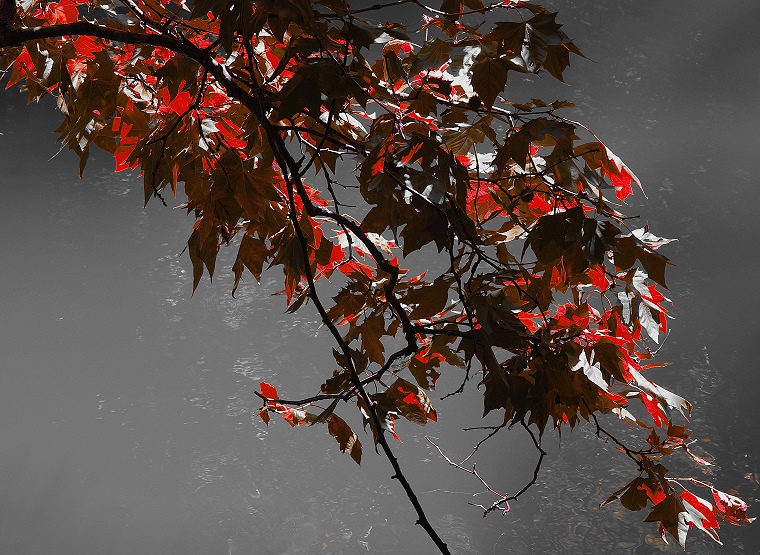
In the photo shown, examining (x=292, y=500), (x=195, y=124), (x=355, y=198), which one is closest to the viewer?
(x=195, y=124)

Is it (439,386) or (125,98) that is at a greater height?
(125,98)

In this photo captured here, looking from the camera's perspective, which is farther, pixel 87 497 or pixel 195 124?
pixel 87 497

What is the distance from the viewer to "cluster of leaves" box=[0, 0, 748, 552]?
1.14ft

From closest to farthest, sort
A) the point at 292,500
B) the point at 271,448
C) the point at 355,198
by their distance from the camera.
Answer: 1. the point at 292,500
2. the point at 271,448
3. the point at 355,198

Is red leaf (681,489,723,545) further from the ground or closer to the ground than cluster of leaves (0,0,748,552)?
closer to the ground

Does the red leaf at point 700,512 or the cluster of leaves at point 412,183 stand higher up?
the cluster of leaves at point 412,183

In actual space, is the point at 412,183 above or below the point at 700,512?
above

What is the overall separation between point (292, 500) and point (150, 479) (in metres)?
0.37

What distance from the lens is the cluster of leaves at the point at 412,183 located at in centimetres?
35

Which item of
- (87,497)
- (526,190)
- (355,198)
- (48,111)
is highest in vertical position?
(526,190)

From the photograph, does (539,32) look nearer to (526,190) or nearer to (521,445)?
(526,190)

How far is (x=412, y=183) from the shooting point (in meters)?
0.36

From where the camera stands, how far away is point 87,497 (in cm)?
192

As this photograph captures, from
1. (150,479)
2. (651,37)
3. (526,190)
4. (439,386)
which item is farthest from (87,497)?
(651,37)
